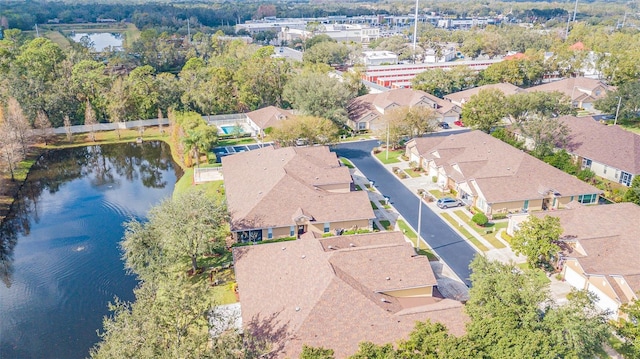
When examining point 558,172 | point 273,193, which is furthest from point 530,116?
point 273,193

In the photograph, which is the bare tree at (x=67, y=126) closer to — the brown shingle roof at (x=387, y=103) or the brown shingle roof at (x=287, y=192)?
the brown shingle roof at (x=287, y=192)

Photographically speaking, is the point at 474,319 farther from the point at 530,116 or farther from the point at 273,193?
the point at 530,116

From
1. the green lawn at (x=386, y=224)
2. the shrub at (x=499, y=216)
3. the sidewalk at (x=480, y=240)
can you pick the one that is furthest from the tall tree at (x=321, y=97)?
the shrub at (x=499, y=216)

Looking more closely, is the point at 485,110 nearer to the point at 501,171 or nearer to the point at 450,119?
the point at 450,119

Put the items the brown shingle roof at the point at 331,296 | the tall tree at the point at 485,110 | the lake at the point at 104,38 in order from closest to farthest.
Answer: the brown shingle roof at the point at 331,296 → the tall tree at the point at 485,110 → the lake at the point at 104,38

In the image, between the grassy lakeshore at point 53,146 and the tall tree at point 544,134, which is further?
the tall tree at point 544,134

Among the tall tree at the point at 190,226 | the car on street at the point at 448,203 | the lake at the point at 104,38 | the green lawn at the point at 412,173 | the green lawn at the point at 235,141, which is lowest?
the green lawn at the point at 235,141
